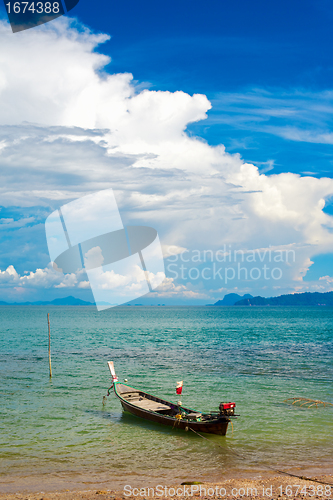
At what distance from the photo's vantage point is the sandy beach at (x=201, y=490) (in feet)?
39.6

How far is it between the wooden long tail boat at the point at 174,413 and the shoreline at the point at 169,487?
3.57 metres

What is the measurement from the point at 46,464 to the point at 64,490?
299 centimetres

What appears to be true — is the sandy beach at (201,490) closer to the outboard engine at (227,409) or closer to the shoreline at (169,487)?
the shoreline at (169,487)

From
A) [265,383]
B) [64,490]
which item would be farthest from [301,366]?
[64,490]

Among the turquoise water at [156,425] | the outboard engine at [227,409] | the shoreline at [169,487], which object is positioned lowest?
the turquoise water at [156,425]

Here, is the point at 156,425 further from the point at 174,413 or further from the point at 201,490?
the point at 201,490

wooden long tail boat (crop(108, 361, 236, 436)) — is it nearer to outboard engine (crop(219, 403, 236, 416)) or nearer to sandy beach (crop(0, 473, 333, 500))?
outboard engine (crop(219, 403, 236, 416))

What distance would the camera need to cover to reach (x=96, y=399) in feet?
86.9

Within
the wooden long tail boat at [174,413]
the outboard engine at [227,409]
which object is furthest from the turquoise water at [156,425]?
the outboard engine at [227,409]

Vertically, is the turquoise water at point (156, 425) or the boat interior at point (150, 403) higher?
the boat interior at point (150, 403)

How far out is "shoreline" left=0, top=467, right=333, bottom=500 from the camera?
12.1 meters

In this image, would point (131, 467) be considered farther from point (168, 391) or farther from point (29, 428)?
point (168, 391)

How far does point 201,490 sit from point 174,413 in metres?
8.09

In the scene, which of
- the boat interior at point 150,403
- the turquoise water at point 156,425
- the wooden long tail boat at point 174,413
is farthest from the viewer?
the boat interior at point 150,403
